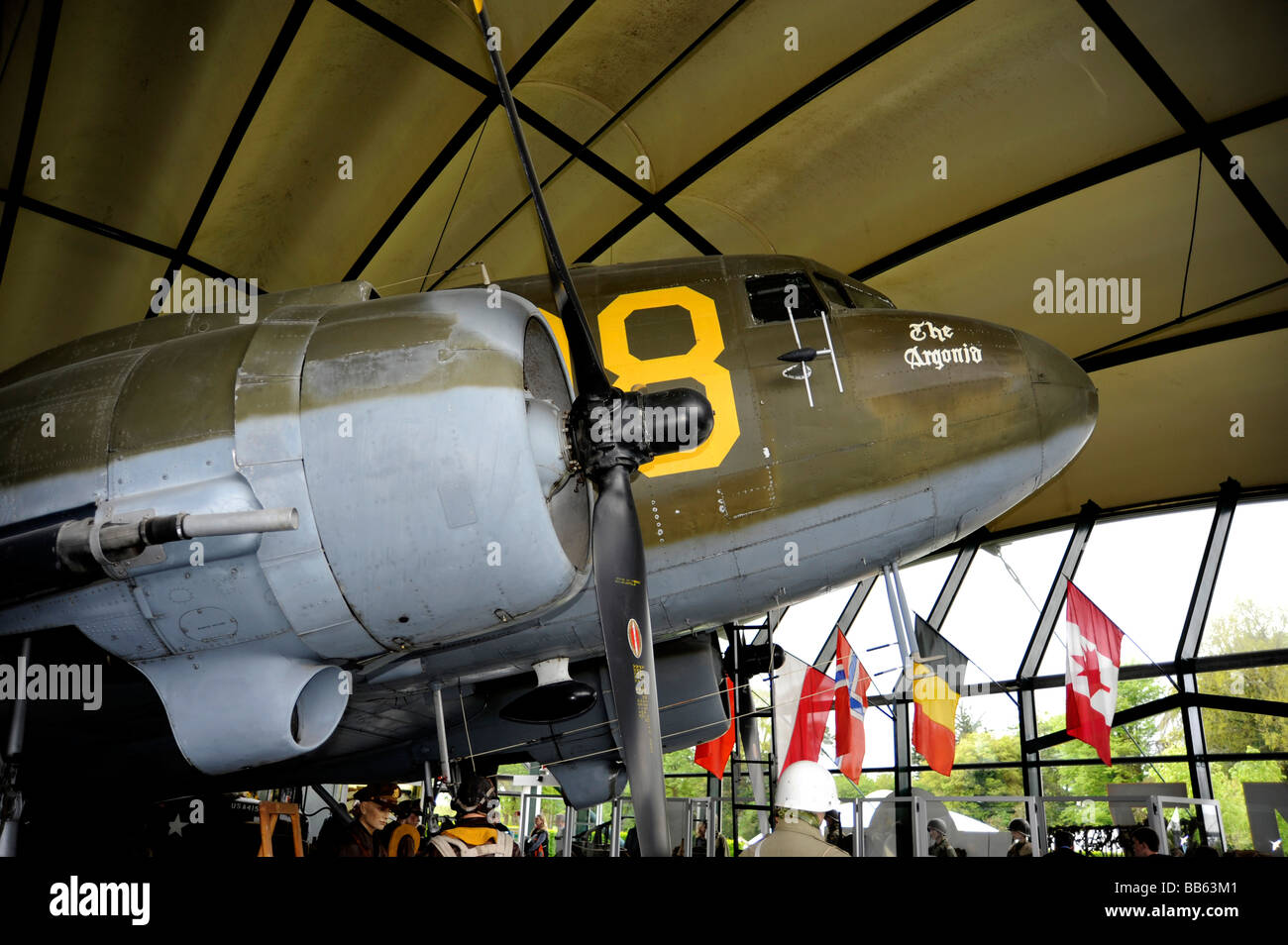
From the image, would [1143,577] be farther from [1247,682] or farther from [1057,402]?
[1057,402]

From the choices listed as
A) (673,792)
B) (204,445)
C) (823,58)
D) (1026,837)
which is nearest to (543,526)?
(204,445)

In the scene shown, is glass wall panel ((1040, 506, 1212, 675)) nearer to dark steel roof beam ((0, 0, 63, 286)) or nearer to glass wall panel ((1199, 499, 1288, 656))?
glass wall panel ((1199, 499, 1288, 656))

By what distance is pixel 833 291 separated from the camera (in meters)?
6.19

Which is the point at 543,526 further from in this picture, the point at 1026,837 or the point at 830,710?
the point at 830,710

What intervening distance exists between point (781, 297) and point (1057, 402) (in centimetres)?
199

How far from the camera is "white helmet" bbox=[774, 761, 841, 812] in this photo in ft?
13.2

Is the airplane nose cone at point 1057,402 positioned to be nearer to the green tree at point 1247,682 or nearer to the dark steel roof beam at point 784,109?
the dark steel roof beam at point 784,109

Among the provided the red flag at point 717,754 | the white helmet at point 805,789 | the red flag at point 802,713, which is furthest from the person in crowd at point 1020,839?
the white helmet at point 805,789

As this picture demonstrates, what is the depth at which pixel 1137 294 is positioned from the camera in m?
12.4

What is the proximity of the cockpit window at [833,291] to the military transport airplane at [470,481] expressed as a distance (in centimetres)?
19

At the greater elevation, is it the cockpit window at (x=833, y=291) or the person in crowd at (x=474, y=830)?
the cockpit window at (x=833, y=291)

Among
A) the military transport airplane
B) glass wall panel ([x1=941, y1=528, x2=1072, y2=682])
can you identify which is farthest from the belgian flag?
the military transport airplane

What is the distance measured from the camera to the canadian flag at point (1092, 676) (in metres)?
12.8

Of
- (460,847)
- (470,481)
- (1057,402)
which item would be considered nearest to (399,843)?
(460,847)
